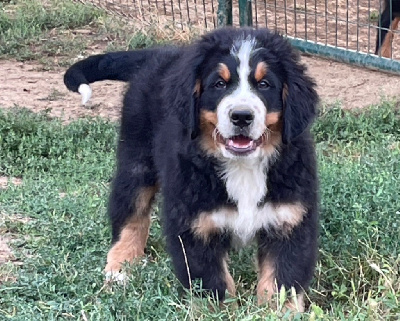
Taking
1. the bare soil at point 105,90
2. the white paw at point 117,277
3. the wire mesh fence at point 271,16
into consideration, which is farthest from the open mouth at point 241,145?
the wire mesh fence at point 271,16

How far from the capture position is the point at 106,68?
17.1ft

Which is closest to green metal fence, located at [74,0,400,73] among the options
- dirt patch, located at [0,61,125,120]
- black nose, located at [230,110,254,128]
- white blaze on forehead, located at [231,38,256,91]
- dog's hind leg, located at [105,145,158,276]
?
dirt patch, located at [0,61,125,120]

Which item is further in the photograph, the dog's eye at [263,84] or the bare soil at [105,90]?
the bare soil at [105,90]

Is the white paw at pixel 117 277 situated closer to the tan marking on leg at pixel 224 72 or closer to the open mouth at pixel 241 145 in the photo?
the open mouth at pixel 241 145

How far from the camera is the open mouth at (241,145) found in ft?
12.6

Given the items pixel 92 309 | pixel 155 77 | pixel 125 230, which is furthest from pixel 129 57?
pixel 92 309

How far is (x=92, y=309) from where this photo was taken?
3955 mm

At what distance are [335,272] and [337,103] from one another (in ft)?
10.5

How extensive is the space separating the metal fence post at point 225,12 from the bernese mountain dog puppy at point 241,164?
13.1ft

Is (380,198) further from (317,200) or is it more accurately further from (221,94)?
(221,94)

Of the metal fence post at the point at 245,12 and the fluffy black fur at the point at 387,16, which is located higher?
the metal fence post at the point at 245,12

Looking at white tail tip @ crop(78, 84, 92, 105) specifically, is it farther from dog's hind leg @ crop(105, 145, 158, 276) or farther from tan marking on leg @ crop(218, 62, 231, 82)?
tan marking on leg @ crop(218, 62, 231, 82)

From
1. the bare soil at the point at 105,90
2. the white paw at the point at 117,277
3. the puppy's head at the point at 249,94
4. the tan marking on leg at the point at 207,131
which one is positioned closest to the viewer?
the puppy's head at the point at 249,94

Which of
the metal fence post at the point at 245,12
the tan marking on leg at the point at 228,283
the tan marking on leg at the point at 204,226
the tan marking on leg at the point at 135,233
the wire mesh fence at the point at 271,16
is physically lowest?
the wire mesh fence at the point at 271,16
